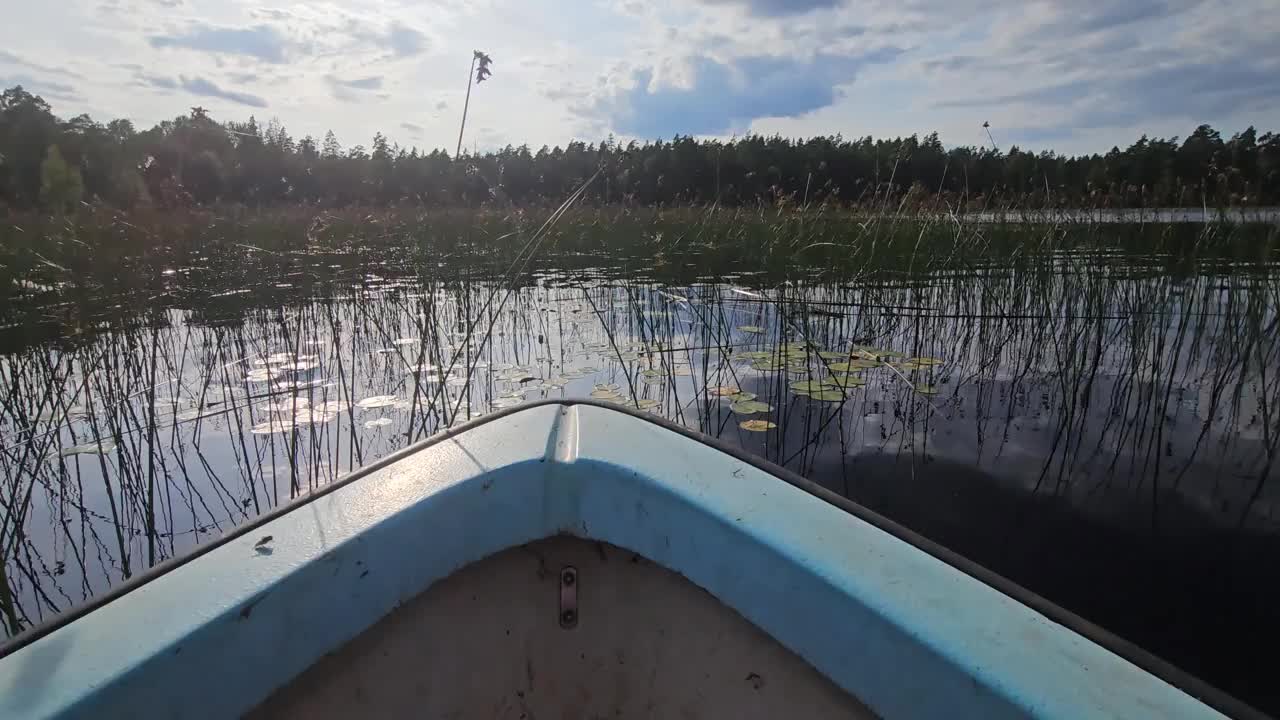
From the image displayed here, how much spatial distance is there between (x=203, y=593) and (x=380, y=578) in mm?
159

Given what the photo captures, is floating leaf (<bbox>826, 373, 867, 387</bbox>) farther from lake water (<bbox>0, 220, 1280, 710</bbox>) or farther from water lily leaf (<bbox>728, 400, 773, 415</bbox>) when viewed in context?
water lily leaf (<bbox>728, 400, 773, 415</bbox>)

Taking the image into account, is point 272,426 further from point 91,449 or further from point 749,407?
point 749,407

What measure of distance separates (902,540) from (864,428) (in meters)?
1.90

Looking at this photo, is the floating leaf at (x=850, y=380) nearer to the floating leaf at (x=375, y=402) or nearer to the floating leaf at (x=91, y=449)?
the floating leaf at (x=375, y=402)

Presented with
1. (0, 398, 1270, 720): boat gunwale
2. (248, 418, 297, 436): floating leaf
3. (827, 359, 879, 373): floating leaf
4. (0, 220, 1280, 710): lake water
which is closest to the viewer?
(0, 398, 1270, 720): boat gunwale

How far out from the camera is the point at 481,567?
2.51 feet

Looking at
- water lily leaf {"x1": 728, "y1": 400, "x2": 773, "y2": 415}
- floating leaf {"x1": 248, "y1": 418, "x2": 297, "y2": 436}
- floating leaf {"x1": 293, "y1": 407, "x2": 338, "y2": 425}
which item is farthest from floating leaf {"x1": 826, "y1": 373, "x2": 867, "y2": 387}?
floating leaf {"x1": 248, "y1": 418, "x2": 297, "y2": 436}

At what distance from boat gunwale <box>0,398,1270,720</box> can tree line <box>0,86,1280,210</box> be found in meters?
0.78

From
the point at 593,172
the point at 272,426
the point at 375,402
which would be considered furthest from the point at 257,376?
the point at 593,172

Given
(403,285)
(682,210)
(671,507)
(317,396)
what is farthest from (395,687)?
(682,210)

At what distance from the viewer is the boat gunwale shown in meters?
0.49

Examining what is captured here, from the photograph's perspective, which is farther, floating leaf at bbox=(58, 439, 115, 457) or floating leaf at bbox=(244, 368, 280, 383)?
floating leaf at bbox=(244, 368, 280, 383)

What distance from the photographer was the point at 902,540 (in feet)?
2.25

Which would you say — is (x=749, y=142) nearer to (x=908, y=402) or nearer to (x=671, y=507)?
(x=908, y=402)
